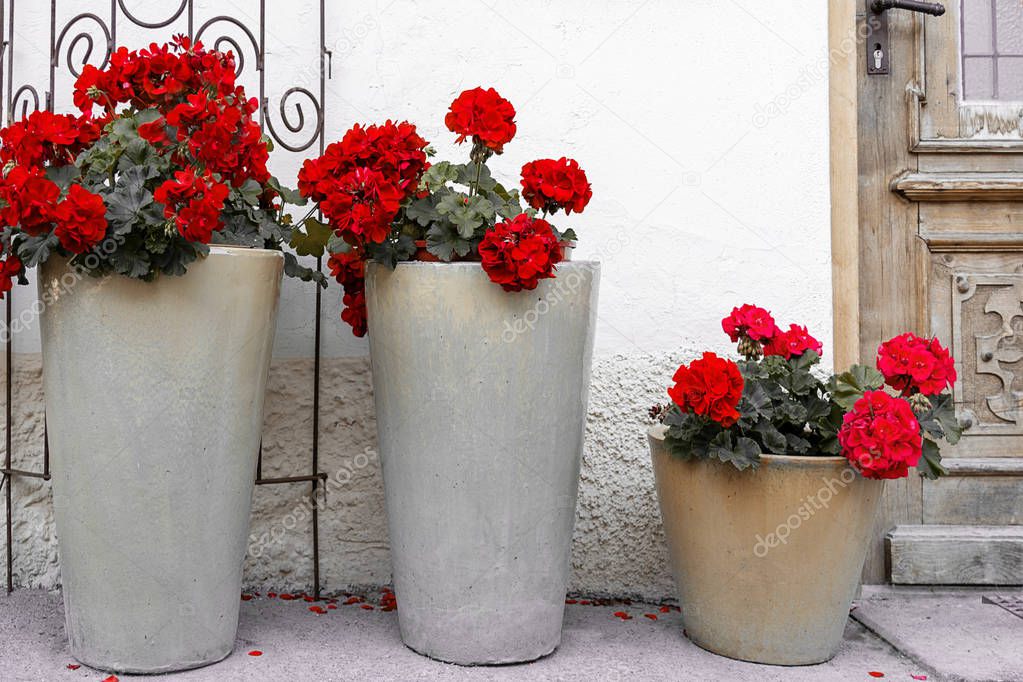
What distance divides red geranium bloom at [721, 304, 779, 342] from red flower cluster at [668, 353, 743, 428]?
0.21 m

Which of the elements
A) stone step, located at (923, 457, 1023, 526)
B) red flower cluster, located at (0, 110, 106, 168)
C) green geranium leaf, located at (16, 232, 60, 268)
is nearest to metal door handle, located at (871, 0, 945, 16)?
stone step, located at (923, 457, 1023, 526)

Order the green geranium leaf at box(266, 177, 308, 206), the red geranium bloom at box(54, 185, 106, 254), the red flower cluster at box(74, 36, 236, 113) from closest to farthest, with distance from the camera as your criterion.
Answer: the red geranium bloom at box(54, 185, 106, 254), the red flower cluster at box(74, 36, 236, 113), the green geranium leaf at box(266, 177, 308, 206)

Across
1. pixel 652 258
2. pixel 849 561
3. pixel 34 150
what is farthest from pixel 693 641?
pixel 34 150

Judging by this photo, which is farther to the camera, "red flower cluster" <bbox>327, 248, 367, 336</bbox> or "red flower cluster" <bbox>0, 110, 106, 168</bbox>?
"red flower cluster" <bbox>327, 248, 367, 336</bbox>

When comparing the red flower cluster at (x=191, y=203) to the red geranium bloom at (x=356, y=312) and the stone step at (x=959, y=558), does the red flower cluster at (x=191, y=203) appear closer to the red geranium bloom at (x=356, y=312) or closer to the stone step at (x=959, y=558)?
the red geranium bloom at (x=356, y=312)

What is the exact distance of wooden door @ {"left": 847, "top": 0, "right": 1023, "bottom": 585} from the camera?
2369 millimetres

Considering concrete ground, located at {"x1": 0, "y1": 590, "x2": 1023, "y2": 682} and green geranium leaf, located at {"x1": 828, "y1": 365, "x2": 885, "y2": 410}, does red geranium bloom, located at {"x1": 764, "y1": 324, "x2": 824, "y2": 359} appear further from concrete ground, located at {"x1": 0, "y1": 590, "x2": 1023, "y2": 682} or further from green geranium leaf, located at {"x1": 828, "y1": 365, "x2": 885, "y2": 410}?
concrete ground, located at {"x1": 0, "y1": 590, "x2": 1023, "y2": 682}

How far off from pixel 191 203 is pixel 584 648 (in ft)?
3.71

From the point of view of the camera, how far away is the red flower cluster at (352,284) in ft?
6.49

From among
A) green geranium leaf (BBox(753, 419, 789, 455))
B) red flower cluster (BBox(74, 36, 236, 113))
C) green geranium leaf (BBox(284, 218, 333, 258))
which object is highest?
red flower cluster (BBox(74, 36, 236, 113))

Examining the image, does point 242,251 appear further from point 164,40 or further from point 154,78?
point 164,40

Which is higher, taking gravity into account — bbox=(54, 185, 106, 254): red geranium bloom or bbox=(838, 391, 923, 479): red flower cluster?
bbox=(54, 185, 106, 254): red geranium bloom

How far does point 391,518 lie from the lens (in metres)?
1.89

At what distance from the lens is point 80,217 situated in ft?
5.08
